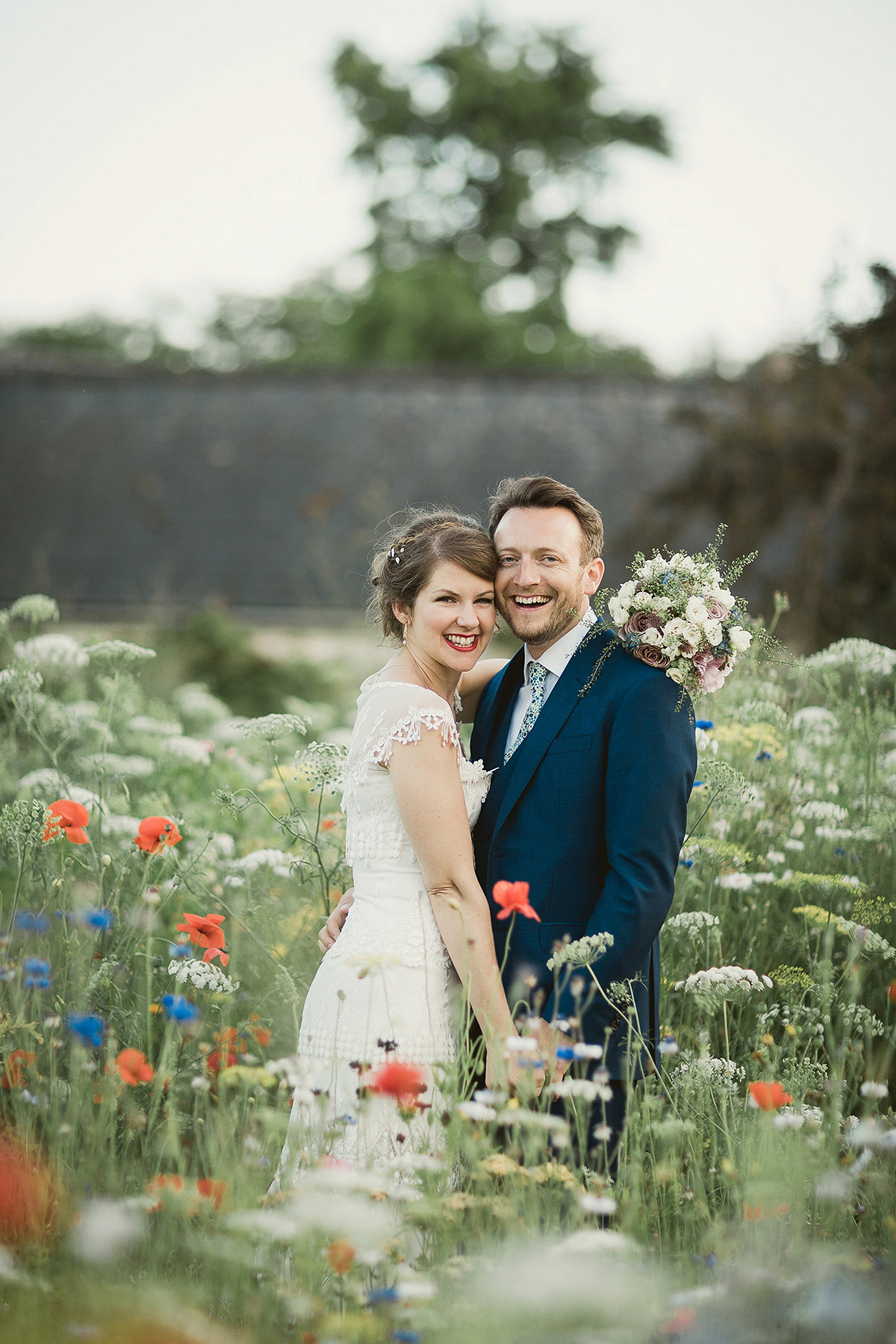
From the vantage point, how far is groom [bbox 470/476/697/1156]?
2.79 metres

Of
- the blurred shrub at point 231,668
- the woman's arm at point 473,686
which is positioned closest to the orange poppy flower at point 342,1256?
the woman's arm at point 473,686

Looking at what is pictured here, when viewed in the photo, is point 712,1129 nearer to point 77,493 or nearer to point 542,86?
point 77,493

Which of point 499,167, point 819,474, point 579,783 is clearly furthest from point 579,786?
point 499,167

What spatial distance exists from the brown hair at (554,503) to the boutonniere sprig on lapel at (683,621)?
22cm

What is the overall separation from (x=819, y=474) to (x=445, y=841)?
10922mm

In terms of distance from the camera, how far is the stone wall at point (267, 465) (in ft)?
58.1

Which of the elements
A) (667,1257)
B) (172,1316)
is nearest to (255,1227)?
(172,1316)

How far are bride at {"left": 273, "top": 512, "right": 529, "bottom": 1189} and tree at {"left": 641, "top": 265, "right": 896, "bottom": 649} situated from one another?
661cm

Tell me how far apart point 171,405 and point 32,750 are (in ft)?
55.9

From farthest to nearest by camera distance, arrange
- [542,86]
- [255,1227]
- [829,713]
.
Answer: [542,86]
[829,713]
[255,1227]

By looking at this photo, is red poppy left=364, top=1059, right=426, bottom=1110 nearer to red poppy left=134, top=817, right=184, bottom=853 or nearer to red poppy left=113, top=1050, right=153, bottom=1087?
red poppy left=113, top=1050, right=153, bottom=1087

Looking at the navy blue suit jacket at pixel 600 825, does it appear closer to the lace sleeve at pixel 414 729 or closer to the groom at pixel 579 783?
the groom at pixel 579 783

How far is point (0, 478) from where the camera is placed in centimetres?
1962

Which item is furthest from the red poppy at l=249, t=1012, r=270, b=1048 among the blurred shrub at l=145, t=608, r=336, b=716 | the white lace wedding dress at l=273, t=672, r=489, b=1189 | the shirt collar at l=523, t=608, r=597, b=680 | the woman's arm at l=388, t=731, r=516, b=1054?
the blurred shrub at l=145, t=608, r=336, b=716
